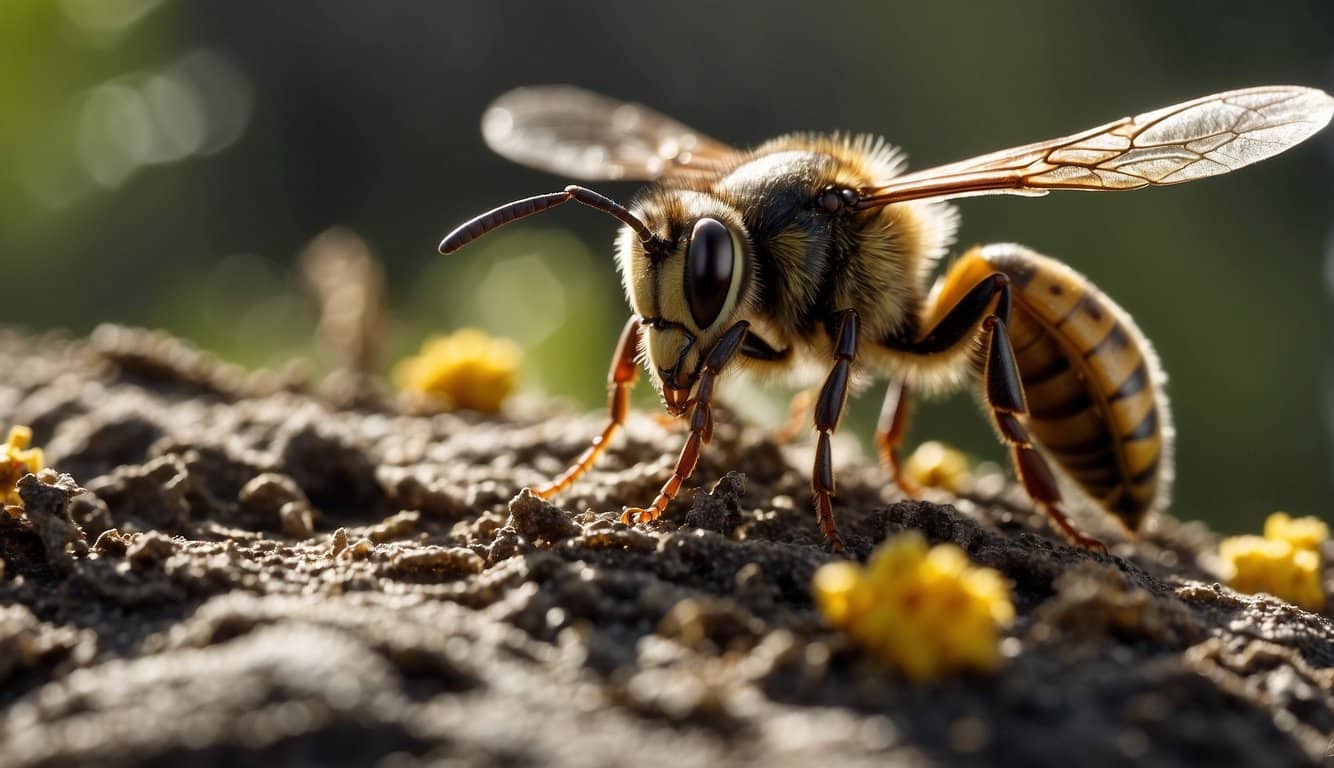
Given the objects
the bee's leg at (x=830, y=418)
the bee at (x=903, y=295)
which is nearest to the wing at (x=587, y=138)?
the bee at (x=903, y=295)

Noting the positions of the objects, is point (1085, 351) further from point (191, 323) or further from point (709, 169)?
point (191, 323)

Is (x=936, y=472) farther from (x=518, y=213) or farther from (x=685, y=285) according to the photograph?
A: (x=518, y=213)

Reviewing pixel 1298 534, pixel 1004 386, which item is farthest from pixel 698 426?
pixel 1298 534

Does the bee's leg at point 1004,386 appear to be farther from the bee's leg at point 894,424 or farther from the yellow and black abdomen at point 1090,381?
the bee's leg at point 894,424

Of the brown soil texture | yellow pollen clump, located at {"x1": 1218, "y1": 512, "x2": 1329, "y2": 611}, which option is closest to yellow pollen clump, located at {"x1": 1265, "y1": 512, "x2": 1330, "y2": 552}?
yellow pollen clump, located at {"x1": 1218, "y1": 512, "x2": 1329, "y2": 611}

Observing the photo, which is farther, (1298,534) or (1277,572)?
(1298,534)

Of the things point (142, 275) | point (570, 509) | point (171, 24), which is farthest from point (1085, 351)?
point (142, 275)
